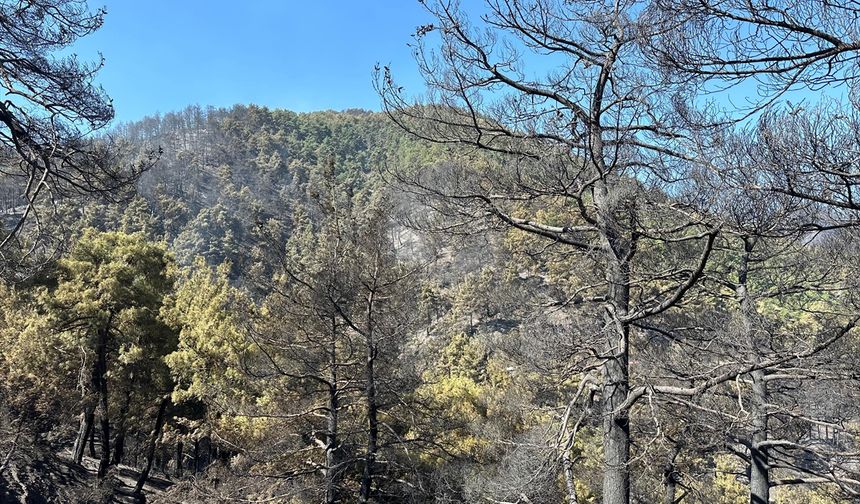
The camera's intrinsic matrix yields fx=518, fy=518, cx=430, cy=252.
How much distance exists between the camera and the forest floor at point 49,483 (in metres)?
11.6

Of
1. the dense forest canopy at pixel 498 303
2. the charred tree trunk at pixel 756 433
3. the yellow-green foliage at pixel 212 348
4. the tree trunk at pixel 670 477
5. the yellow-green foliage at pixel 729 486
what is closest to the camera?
the dense forest canopy at pixel 498 303

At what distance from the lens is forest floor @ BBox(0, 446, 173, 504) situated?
11586mm

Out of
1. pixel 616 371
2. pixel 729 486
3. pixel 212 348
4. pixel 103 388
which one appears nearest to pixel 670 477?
pixel 616 371

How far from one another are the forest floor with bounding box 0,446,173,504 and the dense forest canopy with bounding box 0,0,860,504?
0.08 m

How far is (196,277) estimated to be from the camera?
13820 millimetres

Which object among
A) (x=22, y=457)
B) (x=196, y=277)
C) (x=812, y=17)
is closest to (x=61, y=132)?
(x=812, y=17)

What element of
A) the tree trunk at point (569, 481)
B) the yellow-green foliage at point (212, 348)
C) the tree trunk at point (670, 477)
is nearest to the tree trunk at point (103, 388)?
the yellow-green foliage at point (212, 348)

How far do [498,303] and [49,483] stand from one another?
12.0 m

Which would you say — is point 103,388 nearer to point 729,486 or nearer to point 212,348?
point 212,348

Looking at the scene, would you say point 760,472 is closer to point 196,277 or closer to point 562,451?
point 562,451

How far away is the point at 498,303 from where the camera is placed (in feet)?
28.2

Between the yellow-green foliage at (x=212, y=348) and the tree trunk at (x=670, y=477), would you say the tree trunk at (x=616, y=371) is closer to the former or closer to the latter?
the tree trunk at (x=670, y=477)

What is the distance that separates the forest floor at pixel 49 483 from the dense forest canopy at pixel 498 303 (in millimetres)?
76

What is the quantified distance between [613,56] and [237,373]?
7.70 m
